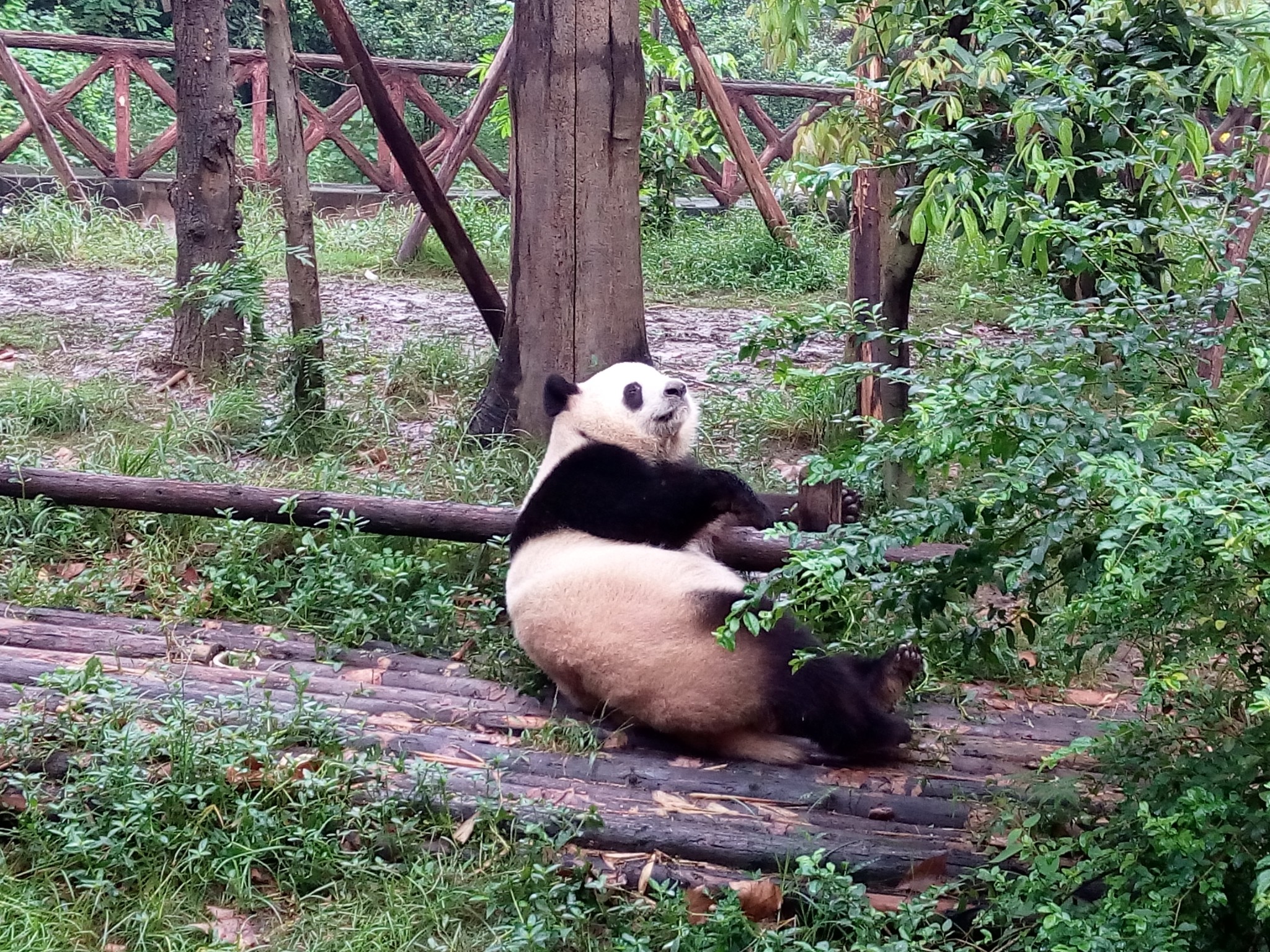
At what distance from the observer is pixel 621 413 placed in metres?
4.34

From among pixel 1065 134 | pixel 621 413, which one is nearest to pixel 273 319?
pixel 621 413

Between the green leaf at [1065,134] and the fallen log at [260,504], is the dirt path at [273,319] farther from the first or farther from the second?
the green leaf at [1065,134]

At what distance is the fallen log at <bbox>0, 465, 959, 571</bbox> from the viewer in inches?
180

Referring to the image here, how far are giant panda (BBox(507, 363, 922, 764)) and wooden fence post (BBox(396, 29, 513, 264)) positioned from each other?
12.4 ft

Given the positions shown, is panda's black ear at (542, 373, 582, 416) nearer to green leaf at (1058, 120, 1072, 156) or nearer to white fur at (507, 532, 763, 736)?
white fur at (507, 532, 763, 736)

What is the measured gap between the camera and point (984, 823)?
10.0 ft

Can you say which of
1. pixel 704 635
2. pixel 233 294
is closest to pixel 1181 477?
pixel 704 635

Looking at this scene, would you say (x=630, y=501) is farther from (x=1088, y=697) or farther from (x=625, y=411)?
(x=1088, y=697)

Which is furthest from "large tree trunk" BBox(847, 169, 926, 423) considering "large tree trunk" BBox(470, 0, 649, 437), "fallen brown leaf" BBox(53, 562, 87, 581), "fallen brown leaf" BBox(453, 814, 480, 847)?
"fallen brown leaf" BBox(53, 562, 87, 581)

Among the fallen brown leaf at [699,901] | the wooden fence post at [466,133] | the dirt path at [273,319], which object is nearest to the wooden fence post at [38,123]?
the dirt path at [273,319]

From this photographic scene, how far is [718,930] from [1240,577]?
1309 millimetres

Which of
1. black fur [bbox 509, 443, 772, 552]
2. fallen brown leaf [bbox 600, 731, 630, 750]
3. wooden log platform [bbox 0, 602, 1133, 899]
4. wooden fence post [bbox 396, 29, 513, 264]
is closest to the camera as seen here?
wooden log platform [bbox 0, 602, 1133, 899]

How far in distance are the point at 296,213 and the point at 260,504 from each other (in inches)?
83.4

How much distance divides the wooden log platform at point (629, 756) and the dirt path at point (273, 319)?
2874mm
